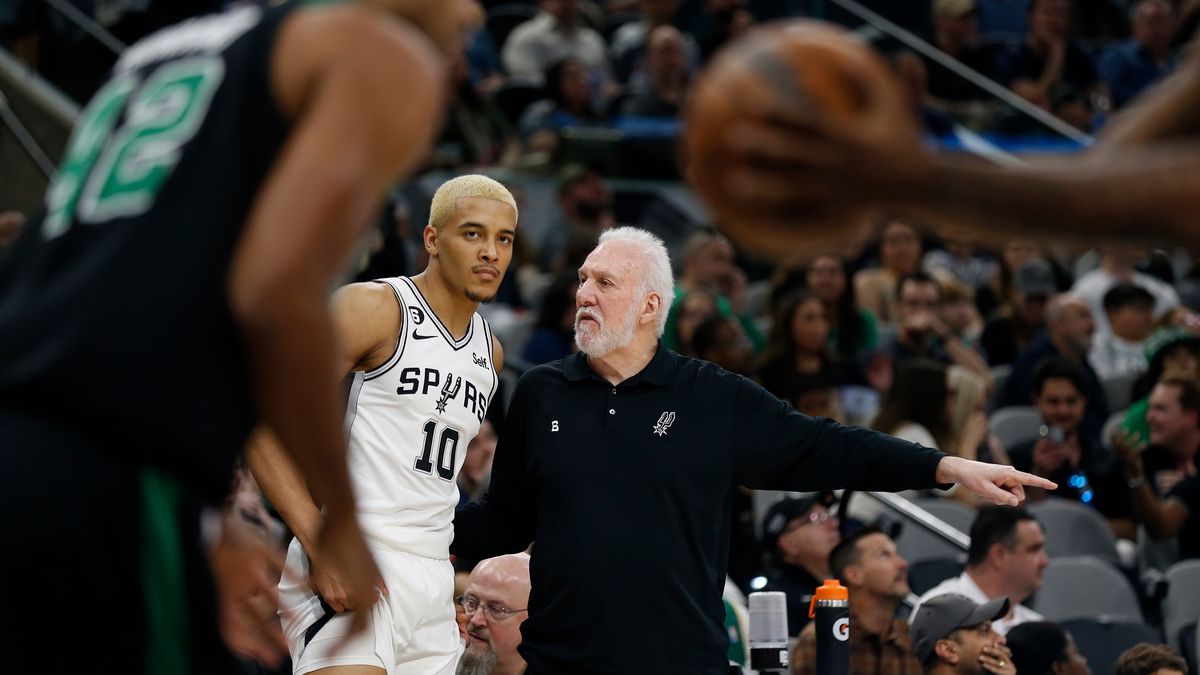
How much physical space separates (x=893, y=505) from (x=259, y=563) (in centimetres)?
714

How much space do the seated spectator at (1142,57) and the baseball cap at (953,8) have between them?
1523 mm

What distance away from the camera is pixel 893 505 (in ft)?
32.4

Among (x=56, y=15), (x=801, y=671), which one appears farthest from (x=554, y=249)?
(x=801, y=671)

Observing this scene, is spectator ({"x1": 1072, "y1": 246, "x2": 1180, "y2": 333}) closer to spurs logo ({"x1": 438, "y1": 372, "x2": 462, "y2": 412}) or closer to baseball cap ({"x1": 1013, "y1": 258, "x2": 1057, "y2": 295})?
baseball cap ({"x1": 1013, "y1": 258, "x2": 1057, "y2": 295})

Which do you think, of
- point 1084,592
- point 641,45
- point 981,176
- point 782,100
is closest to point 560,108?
point 641,45

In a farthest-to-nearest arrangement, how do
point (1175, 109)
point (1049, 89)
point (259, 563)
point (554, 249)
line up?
point (1049, 89)
point (554, 249)
point (259, 563)
point (1175, 109)

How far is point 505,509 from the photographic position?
639cm

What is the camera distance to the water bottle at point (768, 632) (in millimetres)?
6641

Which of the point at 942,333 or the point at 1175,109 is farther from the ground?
the point at 1175,109

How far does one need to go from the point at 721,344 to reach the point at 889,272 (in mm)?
3631

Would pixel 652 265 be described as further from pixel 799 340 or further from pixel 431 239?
pixel 799 340

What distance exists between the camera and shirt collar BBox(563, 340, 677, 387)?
6.34 m

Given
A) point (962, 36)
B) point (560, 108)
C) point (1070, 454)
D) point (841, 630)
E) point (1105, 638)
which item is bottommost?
point (1105, 638)

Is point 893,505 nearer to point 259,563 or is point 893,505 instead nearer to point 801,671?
point 801,671
